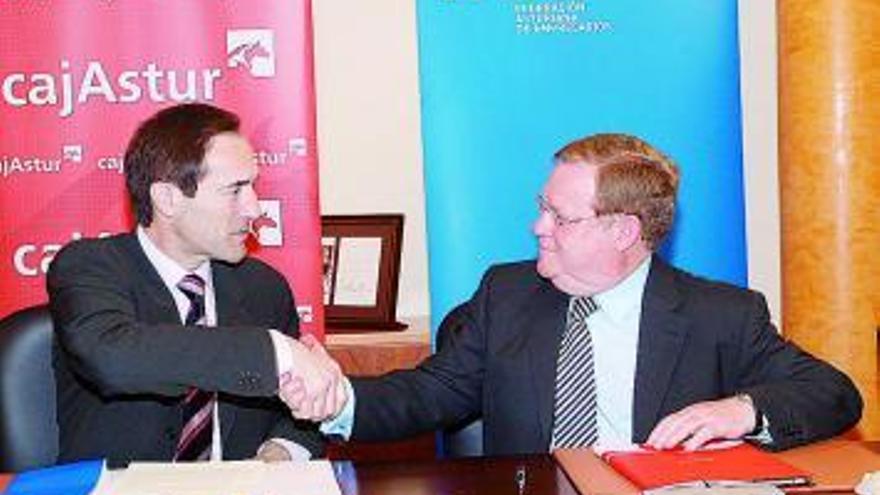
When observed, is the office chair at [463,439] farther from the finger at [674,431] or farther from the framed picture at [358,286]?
the framed picture at [358,286]

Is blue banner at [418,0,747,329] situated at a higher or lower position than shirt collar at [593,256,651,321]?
higher

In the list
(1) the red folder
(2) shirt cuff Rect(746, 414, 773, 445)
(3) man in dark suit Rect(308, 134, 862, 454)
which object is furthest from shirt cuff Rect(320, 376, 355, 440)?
(2) shirt cuff Rect(746, 414, 773, 445)

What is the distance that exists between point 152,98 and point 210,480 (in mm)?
2125

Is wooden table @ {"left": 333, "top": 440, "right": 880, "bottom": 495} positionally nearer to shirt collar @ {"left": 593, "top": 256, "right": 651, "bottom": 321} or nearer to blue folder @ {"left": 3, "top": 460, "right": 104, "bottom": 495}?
blue folder @ {"left": 3, "top": 460, "right": 104, "bottom": 495}

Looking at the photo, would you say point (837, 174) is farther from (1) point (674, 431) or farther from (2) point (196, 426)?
(2) point (196, 426)

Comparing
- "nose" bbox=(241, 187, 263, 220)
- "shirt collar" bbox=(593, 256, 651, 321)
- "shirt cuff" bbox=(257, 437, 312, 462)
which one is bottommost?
Result: "shirt cuff" bbox=(257, 437, 312, 462)

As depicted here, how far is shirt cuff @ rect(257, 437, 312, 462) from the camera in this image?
2.81 metres

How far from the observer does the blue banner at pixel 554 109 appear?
408 centimetres

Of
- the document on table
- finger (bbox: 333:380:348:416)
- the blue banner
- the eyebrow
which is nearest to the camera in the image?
the document on table

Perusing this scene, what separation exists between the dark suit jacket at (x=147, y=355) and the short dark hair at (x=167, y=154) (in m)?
0.11

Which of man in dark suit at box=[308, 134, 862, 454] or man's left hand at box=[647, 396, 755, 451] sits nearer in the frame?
man's left hand at box=[647, 396, 755, 451]

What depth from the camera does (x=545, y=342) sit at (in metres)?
2.73

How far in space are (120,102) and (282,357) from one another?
1.80 metres

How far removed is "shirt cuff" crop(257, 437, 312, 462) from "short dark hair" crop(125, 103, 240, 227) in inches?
22.2
